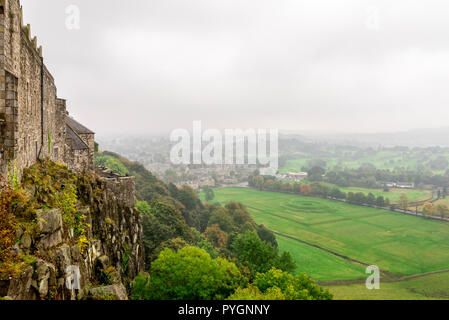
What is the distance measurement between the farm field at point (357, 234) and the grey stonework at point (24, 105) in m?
46.1

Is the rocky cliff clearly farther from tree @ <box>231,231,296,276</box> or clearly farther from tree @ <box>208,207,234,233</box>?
tree @ <box>208,207,234,233</box>

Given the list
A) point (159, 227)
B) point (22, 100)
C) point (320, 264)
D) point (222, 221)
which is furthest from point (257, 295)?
point (222, 221)

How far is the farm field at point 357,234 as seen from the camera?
184 feet

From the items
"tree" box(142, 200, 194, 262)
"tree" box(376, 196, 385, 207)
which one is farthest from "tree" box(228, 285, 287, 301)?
"tree" box(376, 196, 385, 207)

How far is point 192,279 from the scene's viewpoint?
2002cm

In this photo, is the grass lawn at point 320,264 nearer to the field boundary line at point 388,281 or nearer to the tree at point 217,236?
the field boundary line at point 388,281

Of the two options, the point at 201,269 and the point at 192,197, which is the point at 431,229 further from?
the point at 201,269

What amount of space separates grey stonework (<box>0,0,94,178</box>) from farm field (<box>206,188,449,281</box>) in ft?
151

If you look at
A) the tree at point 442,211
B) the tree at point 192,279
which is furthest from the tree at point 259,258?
the tree at point 442,211

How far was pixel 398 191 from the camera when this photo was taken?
14112cm

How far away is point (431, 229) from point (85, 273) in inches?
3690

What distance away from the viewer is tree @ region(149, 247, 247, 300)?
19.6 m
